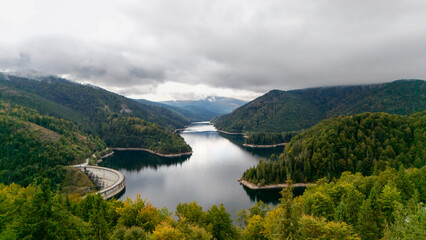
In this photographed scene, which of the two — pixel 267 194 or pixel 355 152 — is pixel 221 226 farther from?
pixel 355 152

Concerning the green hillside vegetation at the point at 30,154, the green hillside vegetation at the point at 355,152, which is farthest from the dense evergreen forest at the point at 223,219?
the green hillside vegetation at the point at 30,154

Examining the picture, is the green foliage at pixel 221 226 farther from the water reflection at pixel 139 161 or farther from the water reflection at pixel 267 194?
the water reflection at pixel 139 161

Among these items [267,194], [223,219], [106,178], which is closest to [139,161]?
[106,178]

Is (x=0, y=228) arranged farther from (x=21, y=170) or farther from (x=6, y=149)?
(x=6, y=149)

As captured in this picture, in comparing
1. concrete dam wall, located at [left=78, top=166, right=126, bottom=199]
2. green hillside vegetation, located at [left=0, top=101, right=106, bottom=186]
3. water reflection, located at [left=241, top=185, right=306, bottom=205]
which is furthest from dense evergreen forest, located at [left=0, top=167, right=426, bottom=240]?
green hillside vegetation, located at [left=0, top=101, right=106, bottom=186]

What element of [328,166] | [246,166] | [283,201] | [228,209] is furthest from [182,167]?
[283,201]

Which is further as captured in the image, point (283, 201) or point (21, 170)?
point (21, 170)
